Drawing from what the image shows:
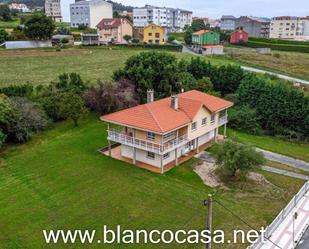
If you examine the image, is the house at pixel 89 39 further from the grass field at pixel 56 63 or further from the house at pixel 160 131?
the house at pixel 160 131

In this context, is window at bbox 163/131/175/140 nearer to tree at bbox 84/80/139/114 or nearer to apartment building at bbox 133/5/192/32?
tree at bbox 84/80/139/114

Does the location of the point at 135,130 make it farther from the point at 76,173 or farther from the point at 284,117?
the point at 284,117

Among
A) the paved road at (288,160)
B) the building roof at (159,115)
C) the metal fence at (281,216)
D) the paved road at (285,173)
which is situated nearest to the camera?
the metal fence at (281,216)

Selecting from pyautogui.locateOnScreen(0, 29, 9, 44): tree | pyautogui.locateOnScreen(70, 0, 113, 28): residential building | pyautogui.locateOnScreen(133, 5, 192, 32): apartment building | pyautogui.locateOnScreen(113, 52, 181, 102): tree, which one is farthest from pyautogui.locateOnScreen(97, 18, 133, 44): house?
pyautogui.locateOnScreen(113, 52, 181, 102): tree

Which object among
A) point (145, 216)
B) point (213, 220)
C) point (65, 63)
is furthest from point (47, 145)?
point (65, 63)

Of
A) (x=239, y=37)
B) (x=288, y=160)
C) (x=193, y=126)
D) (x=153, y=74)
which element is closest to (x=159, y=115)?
(x=193, y=126)

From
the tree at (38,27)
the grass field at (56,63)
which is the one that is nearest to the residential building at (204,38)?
the grass field at (56,63)

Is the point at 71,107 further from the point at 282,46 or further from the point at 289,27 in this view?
the point at 289,27
